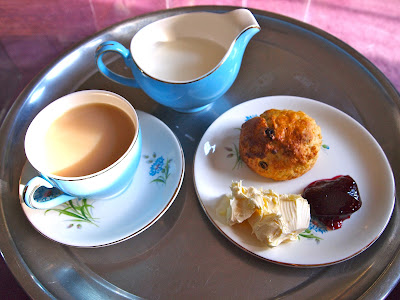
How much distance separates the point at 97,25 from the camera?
1745 mm

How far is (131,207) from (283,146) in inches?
15.3

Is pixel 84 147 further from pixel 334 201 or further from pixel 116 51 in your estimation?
pixel 334 201

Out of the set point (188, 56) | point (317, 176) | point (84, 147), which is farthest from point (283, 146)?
point (84, 147)

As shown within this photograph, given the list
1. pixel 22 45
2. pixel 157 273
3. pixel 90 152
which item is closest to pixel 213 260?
pixel 157 273

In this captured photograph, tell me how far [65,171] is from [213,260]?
0.39 meters

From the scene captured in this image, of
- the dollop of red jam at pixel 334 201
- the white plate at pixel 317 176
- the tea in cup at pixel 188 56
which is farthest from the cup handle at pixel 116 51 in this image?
the dollop of red jam at pixel 334 201

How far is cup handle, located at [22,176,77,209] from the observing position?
2.46 feet

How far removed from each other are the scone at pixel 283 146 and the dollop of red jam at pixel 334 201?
71mm

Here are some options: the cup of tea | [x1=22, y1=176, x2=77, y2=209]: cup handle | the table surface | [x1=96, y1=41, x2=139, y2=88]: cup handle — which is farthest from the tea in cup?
the table surface

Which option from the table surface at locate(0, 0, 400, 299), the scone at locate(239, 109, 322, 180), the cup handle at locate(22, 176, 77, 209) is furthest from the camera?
the table surface at locate(0, 0, 400, 299)

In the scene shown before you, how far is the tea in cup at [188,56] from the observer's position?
92 centimetres

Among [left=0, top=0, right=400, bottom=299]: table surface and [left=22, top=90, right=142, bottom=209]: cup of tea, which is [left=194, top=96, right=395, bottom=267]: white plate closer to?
[left=22, top=90, right=142, bottom=209]: cup of tea

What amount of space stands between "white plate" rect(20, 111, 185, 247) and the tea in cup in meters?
0.13

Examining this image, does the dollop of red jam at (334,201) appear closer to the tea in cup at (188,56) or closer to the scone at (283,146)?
the scone at (283,146)
